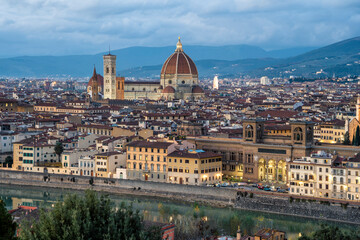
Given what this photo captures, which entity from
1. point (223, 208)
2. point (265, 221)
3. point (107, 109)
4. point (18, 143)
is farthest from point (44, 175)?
point (107, 109)

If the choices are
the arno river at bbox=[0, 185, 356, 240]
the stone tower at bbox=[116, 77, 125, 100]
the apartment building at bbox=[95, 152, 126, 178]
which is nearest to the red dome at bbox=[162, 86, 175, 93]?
the stone tower at bbox=[116, 77, 125, 100]

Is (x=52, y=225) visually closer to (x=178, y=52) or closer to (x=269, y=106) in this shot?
(x=269, y=106)

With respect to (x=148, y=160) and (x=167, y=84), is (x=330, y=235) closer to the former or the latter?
(x=148, y=160)

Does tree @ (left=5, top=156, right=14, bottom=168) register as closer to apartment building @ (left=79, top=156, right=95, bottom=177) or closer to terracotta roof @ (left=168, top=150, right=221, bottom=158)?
apartment building @ (left=79, top=156, right=95, bottom=177)

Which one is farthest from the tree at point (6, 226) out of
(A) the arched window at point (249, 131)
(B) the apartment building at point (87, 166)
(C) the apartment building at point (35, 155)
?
(C) the apartment building at point (35, 155)

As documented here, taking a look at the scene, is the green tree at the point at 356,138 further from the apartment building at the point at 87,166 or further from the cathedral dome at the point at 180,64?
the cathedral dome at the point at 180,64
